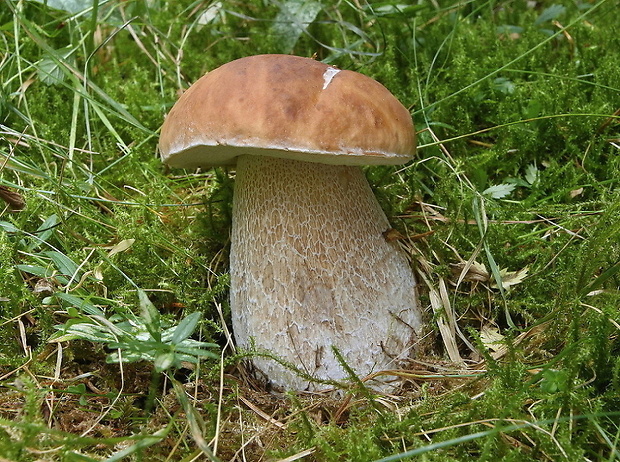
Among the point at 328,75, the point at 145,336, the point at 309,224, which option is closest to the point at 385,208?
the point at 309,224

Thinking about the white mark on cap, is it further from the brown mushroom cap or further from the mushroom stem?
the mushroom stem

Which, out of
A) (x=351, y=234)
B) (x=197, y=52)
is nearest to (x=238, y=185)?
(x=351, y=234)

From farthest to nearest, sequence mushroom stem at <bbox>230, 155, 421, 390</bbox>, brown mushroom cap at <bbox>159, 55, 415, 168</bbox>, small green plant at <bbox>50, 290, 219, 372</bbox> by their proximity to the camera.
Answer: mushroom stem at <bbox>230, 155, 421, 390</bbox> → brown mushroom cap at <bbox>159, 55, 415, 168</bbox> → small green plant at <bbox>50, 290, 219, 372</bbox>

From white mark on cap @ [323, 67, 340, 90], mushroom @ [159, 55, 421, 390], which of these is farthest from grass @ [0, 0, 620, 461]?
white mark on cap @ [323, 67, 340, 90]

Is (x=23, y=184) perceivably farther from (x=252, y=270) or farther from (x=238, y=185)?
(x=252, y=270)

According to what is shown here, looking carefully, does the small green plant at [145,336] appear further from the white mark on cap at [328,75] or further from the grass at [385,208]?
the white mark on cap at [328,75]

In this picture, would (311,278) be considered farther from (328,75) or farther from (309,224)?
(328,75)
